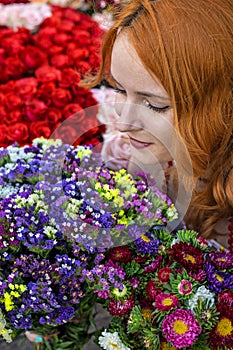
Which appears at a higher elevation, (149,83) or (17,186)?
(149,83)

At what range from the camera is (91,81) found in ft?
5.56

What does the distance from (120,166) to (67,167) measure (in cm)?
26

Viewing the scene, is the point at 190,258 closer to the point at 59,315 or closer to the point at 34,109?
the point at 59,315

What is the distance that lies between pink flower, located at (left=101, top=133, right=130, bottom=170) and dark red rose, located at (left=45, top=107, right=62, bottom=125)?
1.06ft

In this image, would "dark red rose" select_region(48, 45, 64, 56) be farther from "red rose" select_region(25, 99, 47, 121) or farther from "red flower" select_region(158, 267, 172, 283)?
"red flower" select_region(158, 267, 172, 283)

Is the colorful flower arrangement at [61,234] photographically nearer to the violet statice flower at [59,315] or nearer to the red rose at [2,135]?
the violet statice flower at [59,315]

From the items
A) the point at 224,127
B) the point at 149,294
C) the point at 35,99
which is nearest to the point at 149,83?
the point at 224,127

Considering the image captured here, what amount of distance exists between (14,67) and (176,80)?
3.70ft

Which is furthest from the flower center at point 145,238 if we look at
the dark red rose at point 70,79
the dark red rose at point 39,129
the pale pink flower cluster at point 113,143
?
the dark red rose at point 70,79

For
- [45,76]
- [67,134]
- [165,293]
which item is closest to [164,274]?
[165,293]

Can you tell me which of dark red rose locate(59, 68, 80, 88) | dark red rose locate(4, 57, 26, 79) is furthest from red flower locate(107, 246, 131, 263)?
dark red rose locate(4, 57, 26, 79)

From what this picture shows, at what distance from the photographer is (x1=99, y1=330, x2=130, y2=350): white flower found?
1.07m

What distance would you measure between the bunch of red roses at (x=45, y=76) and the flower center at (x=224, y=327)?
2.74 ft

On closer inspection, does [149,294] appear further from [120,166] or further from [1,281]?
[120,166]
